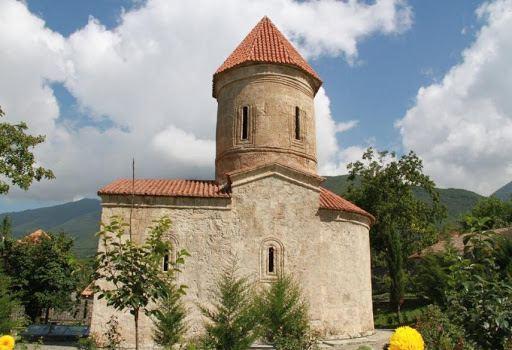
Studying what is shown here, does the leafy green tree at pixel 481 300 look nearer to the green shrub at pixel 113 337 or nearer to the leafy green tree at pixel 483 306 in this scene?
the leafy green tree at pixel 483 306

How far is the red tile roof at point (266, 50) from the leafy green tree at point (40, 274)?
9535 millimetres

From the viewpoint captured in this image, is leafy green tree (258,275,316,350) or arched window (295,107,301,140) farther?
arched window (295,107,301,140)

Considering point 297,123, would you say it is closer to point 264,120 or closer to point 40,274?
point 264,120

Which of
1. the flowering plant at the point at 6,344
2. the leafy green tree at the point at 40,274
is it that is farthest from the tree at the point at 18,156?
the flowering plant at the point at 6,344

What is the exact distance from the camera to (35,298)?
14984 mm

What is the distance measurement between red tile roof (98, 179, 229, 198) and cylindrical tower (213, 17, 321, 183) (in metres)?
1.26

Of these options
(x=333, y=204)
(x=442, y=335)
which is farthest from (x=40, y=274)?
(x=442, y=335)

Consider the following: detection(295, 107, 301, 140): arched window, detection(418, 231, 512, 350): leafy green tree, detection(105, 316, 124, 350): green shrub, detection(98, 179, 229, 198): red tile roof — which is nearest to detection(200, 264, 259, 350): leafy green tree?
detection(105, 316, 124, 350): green shrub

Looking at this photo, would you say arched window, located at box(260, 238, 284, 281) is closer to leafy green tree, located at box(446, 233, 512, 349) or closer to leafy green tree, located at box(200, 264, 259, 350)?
leafy green tree, located at box(200, 264, 259, 350)

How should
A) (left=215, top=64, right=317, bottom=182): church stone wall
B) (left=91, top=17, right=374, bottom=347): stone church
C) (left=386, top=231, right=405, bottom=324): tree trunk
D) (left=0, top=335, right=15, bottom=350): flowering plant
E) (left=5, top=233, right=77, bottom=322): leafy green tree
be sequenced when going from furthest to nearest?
(left=386, top=231, right=405, bottom=324): tree trunk < (left=5, top=233, right=77, bottom=322): leafy green tree < (left=215, top=64, right=317, bottom=182): church stone wall < (left=91, top=17, right=374, bottom=347): stone church < (left=0, top=335, right=15, bottom=350): flowering plant

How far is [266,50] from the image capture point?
13.2m

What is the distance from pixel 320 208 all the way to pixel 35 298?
1126 cm

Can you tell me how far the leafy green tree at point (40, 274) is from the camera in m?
15.0

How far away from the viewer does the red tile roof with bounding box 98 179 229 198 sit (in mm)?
10414
